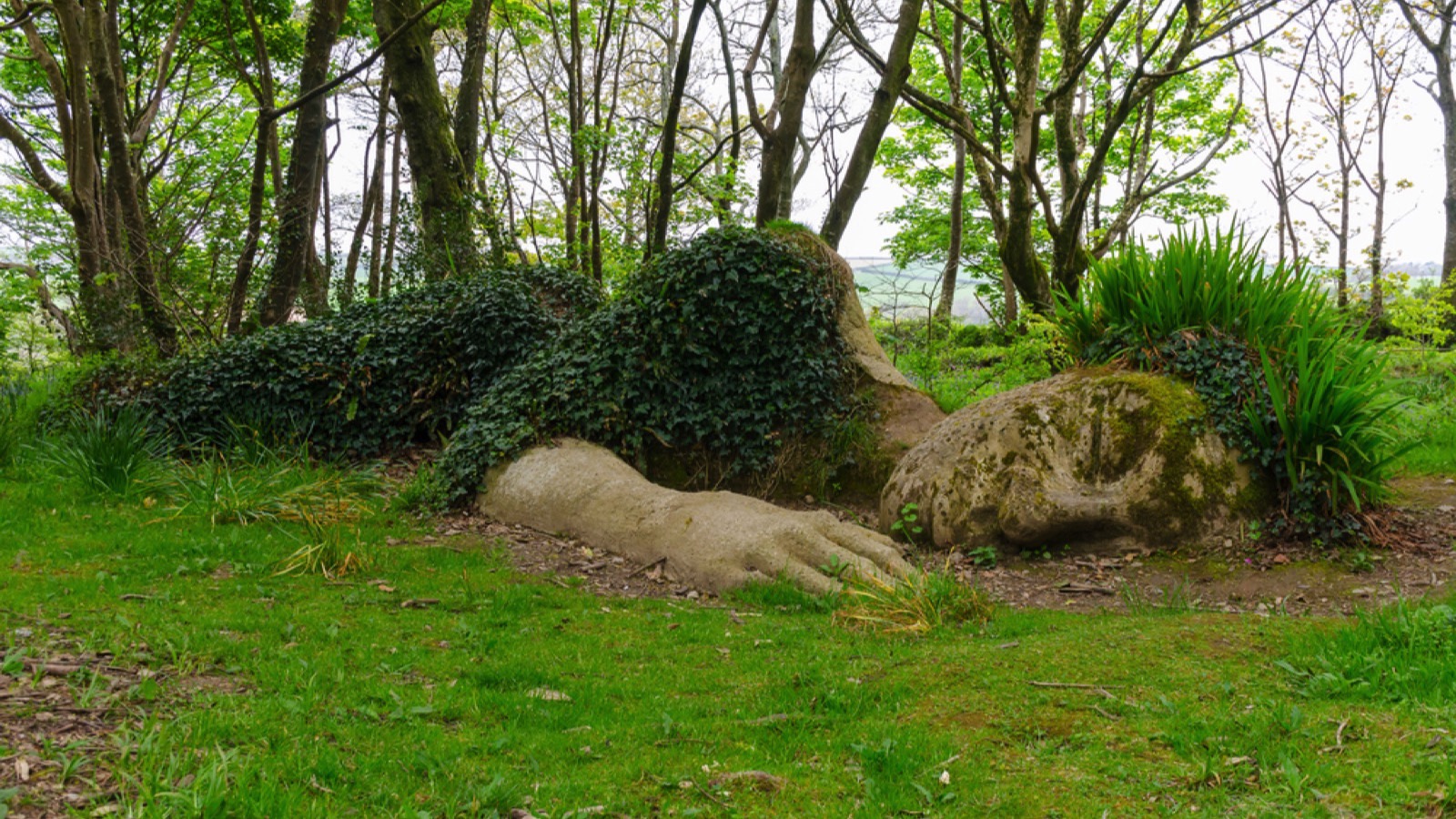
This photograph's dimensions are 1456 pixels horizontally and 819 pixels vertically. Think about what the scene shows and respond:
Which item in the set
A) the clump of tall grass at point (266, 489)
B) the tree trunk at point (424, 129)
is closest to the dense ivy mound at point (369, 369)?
the clump of tall grass at point (266, 489)

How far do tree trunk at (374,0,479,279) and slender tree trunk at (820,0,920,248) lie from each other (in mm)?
4647

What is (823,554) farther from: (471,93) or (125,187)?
(471,93)

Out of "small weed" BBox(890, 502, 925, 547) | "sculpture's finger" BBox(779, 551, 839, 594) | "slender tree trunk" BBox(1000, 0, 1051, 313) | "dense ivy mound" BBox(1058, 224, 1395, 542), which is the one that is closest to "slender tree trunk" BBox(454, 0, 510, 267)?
"slender tree trunk" BBox(1000, 0, 1051, 313)

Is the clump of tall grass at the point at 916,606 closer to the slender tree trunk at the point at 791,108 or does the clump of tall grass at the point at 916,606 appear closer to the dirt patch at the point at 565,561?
the dirt patch at the point at 565,561

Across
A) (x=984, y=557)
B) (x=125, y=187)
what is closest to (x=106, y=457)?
(x=125, y=187)

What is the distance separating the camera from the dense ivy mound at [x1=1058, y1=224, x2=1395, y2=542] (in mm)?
6367

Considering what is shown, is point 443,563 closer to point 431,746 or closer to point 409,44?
point 431,746

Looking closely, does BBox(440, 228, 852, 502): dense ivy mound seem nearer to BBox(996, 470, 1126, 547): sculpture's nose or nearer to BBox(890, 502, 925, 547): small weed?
BBox(890, 502, 925, 547): small weed

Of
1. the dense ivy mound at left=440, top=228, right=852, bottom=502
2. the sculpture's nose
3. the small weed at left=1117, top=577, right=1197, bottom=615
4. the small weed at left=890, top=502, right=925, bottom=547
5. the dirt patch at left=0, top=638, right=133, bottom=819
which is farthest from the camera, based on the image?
the dense ivy mound at left=440, top=228, right=852, bottom=502

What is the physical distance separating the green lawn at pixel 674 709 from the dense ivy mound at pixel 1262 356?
2.27 metres

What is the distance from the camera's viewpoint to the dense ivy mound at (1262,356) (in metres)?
6.37

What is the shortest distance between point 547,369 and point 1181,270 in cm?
552

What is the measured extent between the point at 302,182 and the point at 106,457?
4.99 meters

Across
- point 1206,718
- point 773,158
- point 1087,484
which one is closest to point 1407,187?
point 773,158
